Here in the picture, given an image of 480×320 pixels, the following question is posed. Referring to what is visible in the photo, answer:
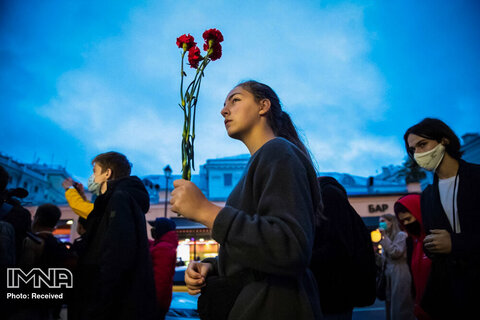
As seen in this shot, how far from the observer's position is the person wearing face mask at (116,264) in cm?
243

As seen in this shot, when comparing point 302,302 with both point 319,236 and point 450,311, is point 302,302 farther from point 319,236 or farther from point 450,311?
point 450,311

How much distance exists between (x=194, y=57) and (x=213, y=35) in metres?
0.21

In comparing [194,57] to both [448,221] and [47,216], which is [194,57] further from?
[47,216]

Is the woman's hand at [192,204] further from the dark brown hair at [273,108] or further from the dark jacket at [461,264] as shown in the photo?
the dark jacket at [461,264]


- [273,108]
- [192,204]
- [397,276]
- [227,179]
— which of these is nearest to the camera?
[192,204]

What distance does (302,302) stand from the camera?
117 cm

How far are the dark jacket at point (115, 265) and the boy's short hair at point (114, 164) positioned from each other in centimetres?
55

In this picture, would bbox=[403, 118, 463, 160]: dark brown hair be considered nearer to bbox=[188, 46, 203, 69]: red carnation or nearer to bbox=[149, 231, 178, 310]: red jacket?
bbox=[188, 46, 203, 69]: red carnation

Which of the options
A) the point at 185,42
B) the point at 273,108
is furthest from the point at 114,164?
the point at 273,108

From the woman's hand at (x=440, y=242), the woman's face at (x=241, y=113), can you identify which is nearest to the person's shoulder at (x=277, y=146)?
the woman's face at (x=241, y=113)

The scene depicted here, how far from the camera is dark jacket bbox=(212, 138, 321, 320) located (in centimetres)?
107

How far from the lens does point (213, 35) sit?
1670 millimetres

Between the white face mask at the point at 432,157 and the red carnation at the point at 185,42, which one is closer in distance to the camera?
the red carnation at the point at 185,42

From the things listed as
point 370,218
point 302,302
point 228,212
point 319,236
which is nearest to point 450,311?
point 319,236
